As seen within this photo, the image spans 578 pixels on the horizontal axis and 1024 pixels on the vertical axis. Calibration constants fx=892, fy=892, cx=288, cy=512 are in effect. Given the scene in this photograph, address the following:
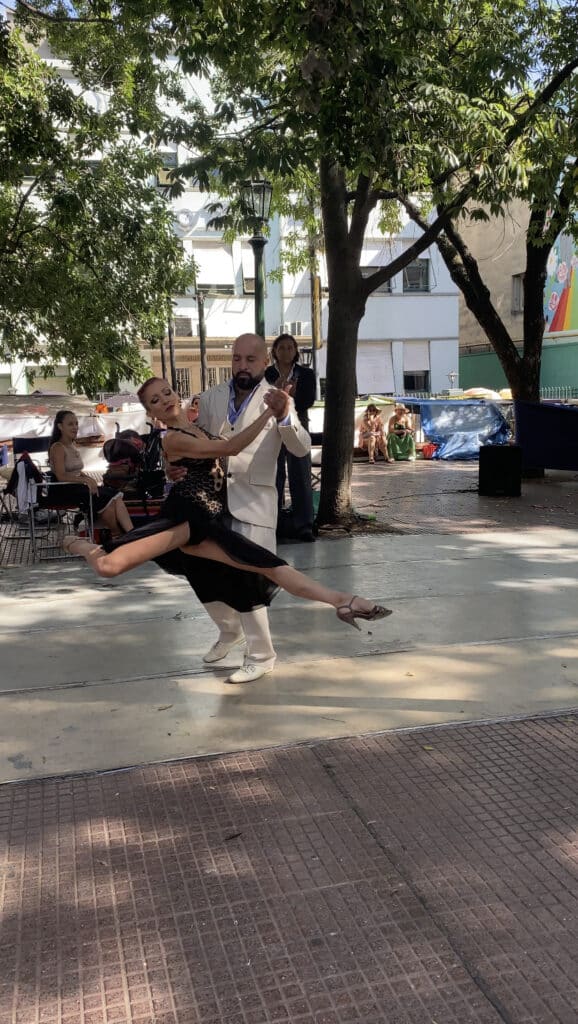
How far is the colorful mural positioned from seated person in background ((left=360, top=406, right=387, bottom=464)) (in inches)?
757

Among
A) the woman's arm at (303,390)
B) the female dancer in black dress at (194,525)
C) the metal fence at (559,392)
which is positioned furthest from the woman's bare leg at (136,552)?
the metal fence at (559,392)

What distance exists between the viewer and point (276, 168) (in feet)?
28.2

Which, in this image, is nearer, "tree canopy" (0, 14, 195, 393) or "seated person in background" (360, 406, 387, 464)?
"tree canopy" (0, 14, 195, 393)

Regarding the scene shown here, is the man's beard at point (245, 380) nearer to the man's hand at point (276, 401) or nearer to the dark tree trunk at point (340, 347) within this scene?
the man's hand at point (276, 401)

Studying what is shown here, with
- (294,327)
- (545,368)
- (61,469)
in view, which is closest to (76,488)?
(61,469)

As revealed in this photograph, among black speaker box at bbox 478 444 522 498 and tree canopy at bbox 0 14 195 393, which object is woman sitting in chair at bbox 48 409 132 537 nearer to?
tree canopy at bbox 0 14 195 393

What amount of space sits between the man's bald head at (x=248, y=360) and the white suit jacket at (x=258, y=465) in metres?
0.10

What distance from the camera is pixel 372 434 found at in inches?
803

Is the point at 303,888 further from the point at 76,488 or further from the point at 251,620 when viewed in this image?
the point at 76,488

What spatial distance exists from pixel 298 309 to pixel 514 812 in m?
39.0

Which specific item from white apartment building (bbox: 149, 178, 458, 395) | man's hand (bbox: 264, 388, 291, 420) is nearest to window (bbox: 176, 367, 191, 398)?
white apartment building (bbox: 149, 178, 458, 395)

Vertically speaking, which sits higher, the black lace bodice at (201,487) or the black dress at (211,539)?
the black lace bodice at (201,487)

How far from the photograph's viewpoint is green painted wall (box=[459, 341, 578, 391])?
36781mm

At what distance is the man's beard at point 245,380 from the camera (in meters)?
4.57
